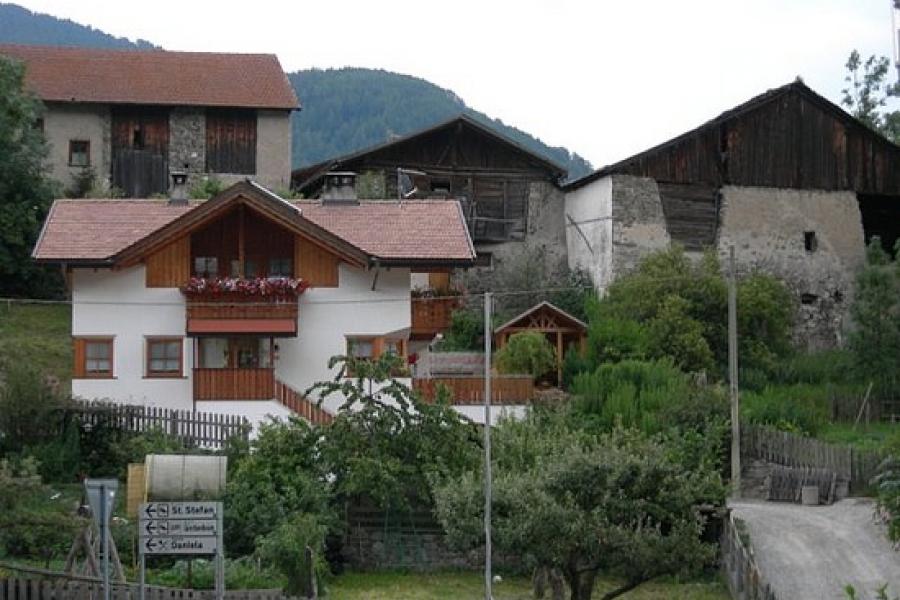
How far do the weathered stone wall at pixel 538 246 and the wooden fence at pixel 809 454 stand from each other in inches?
617

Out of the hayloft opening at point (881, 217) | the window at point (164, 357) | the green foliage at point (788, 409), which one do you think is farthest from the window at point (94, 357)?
the hayloft opening at point (881, 217)

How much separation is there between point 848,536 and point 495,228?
79.1ft

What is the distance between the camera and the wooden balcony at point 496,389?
4303 centimetres

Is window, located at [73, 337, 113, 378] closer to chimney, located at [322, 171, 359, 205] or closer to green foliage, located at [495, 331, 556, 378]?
chimney, located at [322, 171, 359, 205]

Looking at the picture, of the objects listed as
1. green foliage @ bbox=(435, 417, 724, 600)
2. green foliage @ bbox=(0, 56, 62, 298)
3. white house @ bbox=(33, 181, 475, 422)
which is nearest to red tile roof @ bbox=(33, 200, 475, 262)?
white house @ bbox=(33, 181, 475, 422)

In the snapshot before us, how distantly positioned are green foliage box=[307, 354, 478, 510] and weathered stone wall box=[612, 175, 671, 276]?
19.3 m

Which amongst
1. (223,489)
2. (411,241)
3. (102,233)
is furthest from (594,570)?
(102,233)

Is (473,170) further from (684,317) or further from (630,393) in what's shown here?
(630,393)

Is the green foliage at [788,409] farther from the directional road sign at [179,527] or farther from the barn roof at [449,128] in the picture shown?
the directional road sign at [179,527]

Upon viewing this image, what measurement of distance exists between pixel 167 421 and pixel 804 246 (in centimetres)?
2492

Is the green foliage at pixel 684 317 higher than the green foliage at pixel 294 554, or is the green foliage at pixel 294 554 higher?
the green foliage at pixel 684 317

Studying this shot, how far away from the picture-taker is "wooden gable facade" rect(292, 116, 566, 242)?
56969 millimetres

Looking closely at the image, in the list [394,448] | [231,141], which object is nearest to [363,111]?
[231,141]

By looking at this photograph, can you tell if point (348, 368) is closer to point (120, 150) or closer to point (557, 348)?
point (557, 348)
